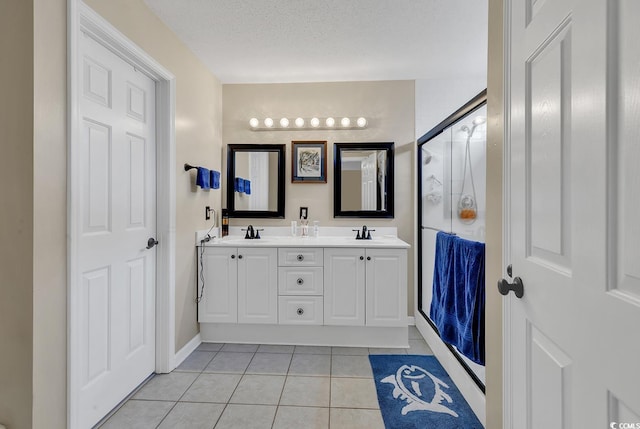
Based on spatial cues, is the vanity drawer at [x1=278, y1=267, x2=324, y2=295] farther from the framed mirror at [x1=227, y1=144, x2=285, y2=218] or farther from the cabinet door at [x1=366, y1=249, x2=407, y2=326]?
the framed mirror at [x1=227, y1=144, x2=285, y2=218]

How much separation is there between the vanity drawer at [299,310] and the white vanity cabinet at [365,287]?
0.09m

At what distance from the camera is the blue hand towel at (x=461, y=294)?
1.60 meters

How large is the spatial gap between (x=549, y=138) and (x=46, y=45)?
1824mm

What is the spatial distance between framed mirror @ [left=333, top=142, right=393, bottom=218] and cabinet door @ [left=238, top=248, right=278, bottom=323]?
0.88 m

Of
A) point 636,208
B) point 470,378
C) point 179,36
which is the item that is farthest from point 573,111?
point 179,36

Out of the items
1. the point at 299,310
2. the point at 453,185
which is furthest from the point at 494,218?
the point at 299,310

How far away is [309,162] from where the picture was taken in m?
3.10

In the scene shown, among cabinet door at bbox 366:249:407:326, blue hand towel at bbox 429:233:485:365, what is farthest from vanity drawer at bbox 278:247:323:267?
blue hand towel at bbox 429:233:485:365

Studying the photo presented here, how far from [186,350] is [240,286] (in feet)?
2.03

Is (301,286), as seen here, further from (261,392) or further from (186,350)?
(186,350)

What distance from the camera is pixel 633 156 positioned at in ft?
1.72

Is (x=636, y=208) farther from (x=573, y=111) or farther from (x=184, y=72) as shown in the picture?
(x=184, y=72)

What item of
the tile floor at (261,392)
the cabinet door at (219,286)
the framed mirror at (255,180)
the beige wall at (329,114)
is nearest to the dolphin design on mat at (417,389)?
the tile floor at (261,392)

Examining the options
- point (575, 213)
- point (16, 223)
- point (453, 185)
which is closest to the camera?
point (575, 213)
